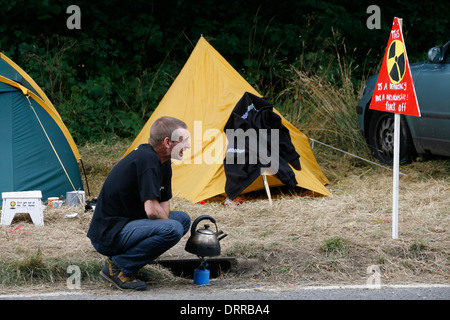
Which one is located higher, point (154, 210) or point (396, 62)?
point (396, 62)

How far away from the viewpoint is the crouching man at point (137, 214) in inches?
176

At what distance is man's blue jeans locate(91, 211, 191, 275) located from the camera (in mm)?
4488

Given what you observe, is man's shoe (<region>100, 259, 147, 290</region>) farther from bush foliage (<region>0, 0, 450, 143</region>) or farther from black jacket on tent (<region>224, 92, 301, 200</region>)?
bush foliage (<region>0, 0, 450, 143</region>)

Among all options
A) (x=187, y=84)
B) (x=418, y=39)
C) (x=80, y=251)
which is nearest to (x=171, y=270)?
(x=80, y=251)

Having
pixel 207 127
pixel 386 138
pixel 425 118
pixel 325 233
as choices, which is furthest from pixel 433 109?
pixel 325 233

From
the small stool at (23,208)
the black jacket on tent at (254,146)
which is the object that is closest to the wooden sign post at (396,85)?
the black jacket on tent at (254,146)

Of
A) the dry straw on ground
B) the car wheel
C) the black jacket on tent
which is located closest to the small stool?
the dry straw on ground

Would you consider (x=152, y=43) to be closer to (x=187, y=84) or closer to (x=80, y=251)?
(x=187, y=84)

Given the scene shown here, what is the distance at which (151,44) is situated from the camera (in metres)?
13.4

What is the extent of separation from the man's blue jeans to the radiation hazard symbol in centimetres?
244

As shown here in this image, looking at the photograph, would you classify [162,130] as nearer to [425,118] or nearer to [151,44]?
[425,118]

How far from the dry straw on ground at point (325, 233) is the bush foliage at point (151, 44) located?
3.84 metres

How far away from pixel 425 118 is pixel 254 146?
90.6 inches

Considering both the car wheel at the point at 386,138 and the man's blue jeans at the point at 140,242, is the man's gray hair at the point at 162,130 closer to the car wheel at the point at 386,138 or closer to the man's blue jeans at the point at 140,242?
the man's blue jeans at the point at 140,242
